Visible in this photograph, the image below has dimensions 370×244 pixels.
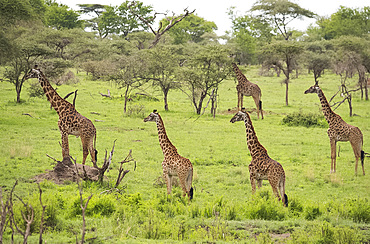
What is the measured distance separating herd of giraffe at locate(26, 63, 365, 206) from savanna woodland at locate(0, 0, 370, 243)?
0.03 m

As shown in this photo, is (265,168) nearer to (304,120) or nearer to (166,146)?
(166,146)

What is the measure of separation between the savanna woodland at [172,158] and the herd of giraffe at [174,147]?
0.10 ft

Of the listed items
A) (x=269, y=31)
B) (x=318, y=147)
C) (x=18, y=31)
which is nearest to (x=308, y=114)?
(x=318, y=147)

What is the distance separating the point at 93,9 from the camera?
70.1 metres

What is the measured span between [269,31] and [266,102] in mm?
33648

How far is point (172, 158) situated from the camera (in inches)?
357

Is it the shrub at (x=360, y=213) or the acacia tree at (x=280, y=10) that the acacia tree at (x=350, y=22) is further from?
the shrub at (x=360, y=213)

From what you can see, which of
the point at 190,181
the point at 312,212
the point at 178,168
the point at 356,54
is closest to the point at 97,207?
the point at 178,168

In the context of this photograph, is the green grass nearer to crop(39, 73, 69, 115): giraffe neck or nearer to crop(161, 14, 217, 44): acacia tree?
crop(39, 73, 69, 115): giraffe neck

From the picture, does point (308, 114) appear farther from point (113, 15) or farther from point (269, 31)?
point (113, 15)

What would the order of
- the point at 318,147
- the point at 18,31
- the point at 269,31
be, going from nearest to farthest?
the point at 318,147
the point at 18,31
the point at 269,31

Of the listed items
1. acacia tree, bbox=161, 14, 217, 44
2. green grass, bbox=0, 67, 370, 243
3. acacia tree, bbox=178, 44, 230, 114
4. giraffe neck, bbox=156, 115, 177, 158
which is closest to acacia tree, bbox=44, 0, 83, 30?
acacia tree, bbox=161, 14, 217, 44

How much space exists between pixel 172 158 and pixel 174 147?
0.34 metres

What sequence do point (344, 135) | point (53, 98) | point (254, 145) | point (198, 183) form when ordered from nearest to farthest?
point (254, 145), point (198, 183), point (53, 98), point (344, 135)
